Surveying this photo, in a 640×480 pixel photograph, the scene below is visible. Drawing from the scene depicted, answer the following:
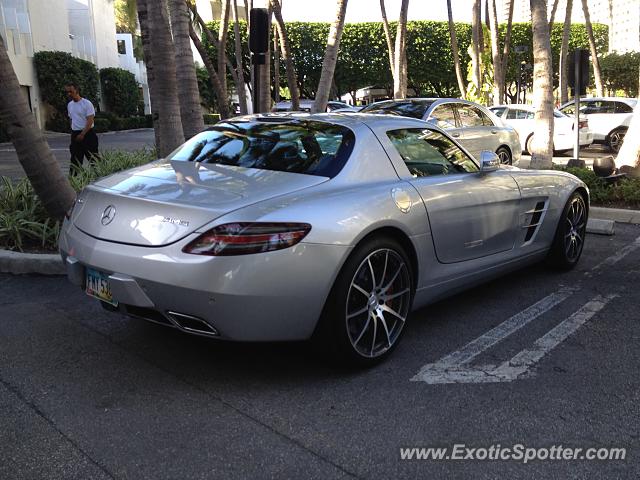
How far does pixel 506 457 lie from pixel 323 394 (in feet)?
3.26

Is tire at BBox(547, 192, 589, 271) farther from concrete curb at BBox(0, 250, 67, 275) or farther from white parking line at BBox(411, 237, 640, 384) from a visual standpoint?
concrete curb at BBox(0, 250, 67, 275)

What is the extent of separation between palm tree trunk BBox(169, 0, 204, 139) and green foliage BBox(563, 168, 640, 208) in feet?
18.8

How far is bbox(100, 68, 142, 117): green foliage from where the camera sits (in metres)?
39.9

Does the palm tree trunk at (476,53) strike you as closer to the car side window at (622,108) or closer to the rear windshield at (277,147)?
the car side window at (622,108)

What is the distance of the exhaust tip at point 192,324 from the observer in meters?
3.08

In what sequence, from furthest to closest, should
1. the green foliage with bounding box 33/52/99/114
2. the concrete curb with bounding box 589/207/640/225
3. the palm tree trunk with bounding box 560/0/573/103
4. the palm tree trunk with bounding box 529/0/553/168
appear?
the green foliage with bounding box 33/52/99/114 < the palm tree trunk with bounding box 560/0/573/103 < the palm tree trunk with bounding box 529/0/553/168 < the concrete curb with bounding box 589/207/640/225

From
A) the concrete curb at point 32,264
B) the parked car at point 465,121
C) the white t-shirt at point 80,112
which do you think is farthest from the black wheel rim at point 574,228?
the white t-shirt at point 80,112

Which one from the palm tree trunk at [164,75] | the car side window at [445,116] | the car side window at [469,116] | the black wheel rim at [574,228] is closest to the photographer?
the black wheel rim at [574,228]

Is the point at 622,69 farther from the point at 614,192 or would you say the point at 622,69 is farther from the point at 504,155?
the point at 614,192

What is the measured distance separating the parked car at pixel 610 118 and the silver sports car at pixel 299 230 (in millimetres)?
14396

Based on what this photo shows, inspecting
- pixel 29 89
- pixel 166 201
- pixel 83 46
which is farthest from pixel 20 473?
pixel 83 46

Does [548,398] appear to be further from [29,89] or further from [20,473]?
[29,89]

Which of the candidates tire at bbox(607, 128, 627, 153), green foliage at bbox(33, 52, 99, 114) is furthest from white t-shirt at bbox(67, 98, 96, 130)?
green foliage at bbox(33, 52, 99, 114)

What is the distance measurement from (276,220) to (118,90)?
40.9 meters
